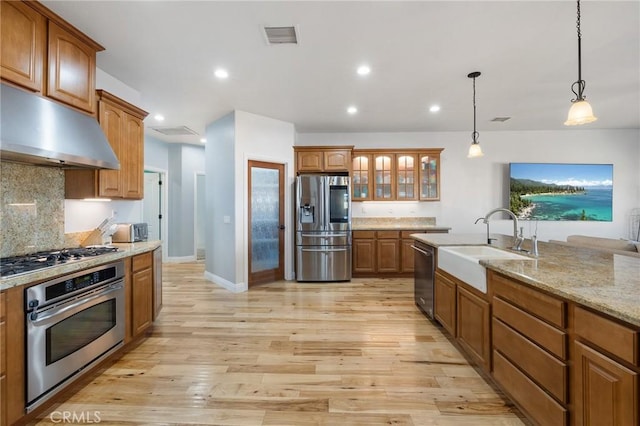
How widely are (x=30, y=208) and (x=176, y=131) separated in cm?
359

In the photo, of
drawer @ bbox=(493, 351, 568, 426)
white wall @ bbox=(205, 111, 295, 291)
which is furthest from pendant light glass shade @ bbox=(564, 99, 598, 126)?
white wall @ bbox=(205, 111, 295, 291)

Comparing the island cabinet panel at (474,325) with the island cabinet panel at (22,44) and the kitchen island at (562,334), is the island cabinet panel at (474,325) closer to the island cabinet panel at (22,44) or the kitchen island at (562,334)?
the kitchen island at (562,334)

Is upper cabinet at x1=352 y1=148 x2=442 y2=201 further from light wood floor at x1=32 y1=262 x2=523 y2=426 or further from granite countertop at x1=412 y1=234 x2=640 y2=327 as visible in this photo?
granite countertop at x1=412 y1=234 x2=640 y2=327

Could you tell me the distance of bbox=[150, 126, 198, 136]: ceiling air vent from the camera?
208 inches

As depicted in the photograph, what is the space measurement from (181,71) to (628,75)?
16.5 ft

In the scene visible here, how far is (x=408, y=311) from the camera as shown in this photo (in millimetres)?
3471

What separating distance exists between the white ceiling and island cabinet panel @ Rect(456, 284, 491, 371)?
2190 mm

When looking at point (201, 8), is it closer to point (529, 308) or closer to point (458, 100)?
point (529, 308)

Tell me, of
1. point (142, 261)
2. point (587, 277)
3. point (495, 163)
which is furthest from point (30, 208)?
point (495, 163)

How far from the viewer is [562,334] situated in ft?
4.45

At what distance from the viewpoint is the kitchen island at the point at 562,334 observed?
1104 mm

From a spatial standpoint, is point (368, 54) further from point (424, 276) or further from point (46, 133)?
point (46, 133)

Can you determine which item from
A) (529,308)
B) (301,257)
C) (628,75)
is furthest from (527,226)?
(529,308)

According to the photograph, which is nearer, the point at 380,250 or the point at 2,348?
the point at 2,348
